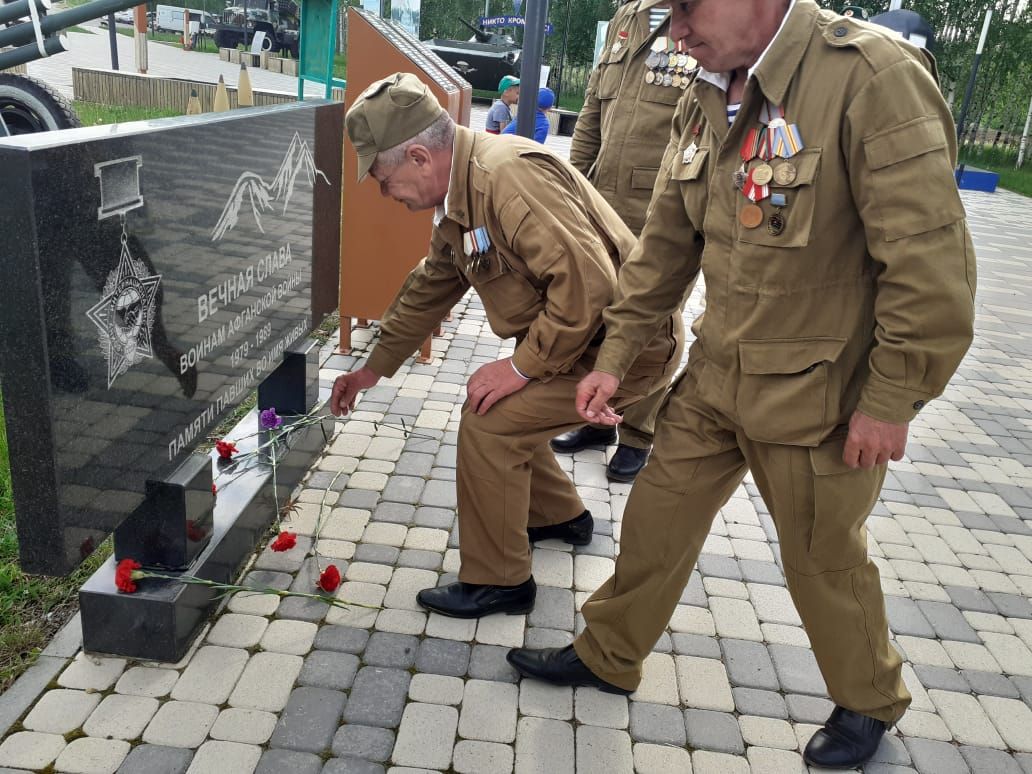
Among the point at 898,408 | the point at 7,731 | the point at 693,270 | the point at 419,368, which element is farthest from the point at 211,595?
the point at 419,368

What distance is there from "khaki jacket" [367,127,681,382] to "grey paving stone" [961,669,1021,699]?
153cm

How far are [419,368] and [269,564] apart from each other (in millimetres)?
2321

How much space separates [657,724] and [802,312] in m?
1.33

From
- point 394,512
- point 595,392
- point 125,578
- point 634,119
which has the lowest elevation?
point 394,512

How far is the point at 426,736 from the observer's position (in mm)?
2510

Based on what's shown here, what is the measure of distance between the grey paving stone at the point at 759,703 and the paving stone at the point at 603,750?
16.4 inches

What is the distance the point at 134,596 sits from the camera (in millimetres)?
2609

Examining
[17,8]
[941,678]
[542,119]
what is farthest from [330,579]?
[542,119]

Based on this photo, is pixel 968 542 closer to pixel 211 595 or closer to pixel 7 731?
pixel 211 595

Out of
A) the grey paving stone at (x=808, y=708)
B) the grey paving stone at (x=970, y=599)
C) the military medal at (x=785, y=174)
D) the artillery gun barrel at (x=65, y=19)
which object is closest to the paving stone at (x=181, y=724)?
the grey paving stone at (x=808, y=708)

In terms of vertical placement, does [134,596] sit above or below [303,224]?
below

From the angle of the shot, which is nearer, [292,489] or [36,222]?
[36,222]

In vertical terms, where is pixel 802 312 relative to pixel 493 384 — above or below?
above

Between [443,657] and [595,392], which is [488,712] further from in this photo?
[595,392]
